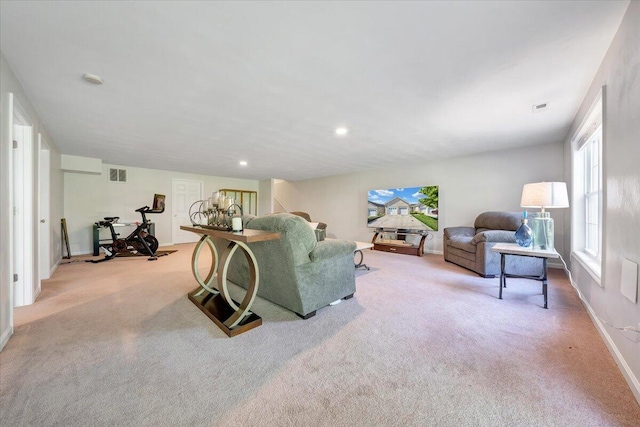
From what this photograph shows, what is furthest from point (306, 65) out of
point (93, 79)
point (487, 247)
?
point (487, 247)

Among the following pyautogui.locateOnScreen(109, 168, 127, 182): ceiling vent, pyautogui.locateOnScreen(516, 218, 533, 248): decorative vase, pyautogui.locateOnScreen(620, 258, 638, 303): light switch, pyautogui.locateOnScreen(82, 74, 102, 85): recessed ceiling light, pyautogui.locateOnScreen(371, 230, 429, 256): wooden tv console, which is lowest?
pyautogui.locateOnScreen(371, 230, 429, 256): wooden tv console

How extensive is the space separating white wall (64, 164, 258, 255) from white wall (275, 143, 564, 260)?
439cm

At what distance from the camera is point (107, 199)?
5797 mm

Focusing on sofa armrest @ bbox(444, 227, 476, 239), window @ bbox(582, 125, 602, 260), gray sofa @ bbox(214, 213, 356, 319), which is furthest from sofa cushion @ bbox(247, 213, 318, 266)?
sofa armrest @ bbox(444, 227, 476, 239)

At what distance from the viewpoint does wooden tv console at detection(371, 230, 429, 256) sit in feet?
17.3

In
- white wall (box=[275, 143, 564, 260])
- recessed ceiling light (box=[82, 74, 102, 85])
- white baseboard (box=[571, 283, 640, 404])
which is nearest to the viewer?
white baseboard (box=[571, 283, 640, 404])

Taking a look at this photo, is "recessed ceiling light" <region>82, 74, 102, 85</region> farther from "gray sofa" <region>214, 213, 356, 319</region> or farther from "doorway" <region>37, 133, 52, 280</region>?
"doorway" <region>37, 133, 52, 280</region>

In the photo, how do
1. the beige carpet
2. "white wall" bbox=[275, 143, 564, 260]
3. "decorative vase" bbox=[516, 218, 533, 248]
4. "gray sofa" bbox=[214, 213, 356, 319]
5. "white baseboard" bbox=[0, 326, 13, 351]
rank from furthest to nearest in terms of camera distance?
"white wall" bbox=[275, 143, 564, 260] → "decorative vase" bbox=[516, 218, 533, 248] → "gray sofa" bbox=[214, 213, 356, 319] → "white baseboard" bbox=[0, 326, 13, 351] → the beige carpet

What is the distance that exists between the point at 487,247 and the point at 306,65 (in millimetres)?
3304

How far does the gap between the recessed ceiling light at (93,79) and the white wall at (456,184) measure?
17.7 feet

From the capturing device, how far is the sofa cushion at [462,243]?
12.3 ft

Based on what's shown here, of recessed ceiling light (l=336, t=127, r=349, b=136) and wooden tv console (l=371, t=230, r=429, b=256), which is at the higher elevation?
recessed ceiling light (l=336, t=127, r=349, b=136)

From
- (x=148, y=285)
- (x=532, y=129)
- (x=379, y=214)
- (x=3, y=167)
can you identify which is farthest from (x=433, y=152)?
(x=3, y=167)

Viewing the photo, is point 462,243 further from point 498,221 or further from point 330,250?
point 330,250
